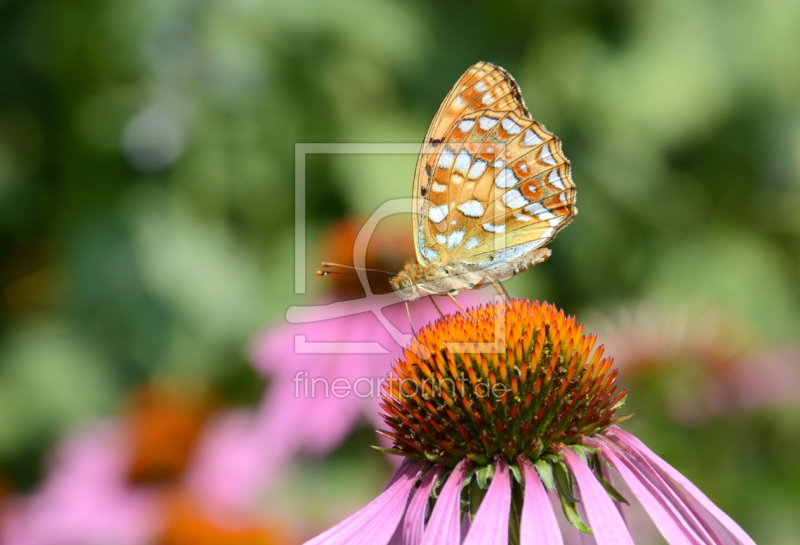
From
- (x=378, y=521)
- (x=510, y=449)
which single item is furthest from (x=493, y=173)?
(x=378, y=521)

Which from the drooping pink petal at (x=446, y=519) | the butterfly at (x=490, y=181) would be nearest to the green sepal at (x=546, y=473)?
the drooping pink petal at (x=446, y=519)

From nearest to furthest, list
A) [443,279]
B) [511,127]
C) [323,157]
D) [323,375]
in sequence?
[511,127] → [443,279] → [323,375] → [323,157]

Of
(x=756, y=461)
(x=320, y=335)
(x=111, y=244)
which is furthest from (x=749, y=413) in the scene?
(x=111, y=244)

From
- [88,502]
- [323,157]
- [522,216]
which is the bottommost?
[88,502]

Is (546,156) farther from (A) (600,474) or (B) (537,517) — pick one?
(B) (537,517)

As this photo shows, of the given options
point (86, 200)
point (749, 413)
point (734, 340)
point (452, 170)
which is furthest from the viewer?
point (86, 200)

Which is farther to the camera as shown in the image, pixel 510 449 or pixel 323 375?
pixel 323 375

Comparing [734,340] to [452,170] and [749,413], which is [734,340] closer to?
[749,413]

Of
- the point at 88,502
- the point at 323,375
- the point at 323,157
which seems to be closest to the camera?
the point at 323,375
